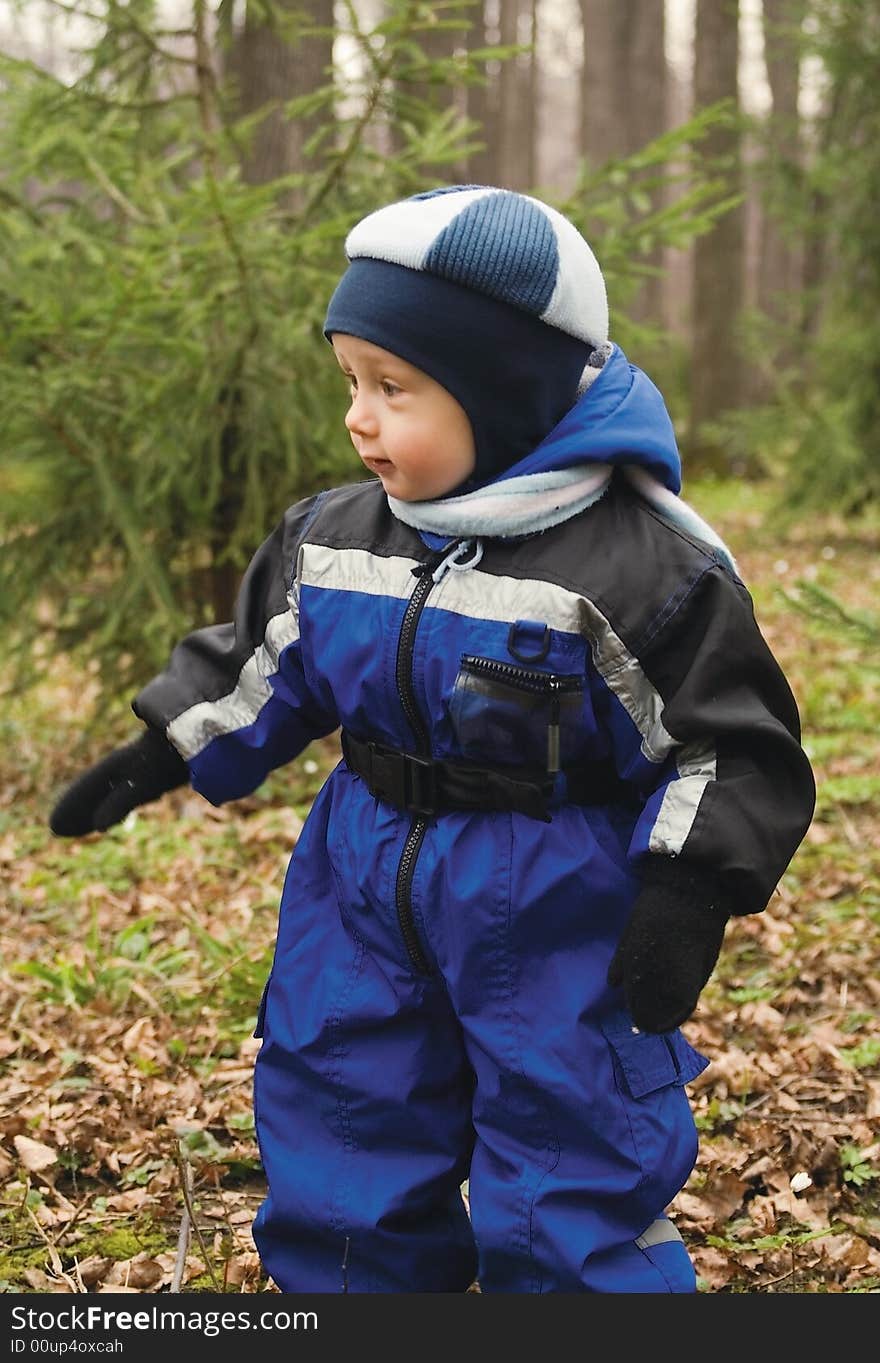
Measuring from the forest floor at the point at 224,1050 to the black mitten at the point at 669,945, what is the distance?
104 cm

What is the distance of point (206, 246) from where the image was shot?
4957 mm

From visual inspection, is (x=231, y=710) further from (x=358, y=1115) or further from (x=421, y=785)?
(x=358, y=1115)

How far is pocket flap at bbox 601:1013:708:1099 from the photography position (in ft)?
7.14

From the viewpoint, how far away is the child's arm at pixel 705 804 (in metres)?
2.03

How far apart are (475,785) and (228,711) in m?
0.54

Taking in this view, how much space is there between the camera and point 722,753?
81.3 inches

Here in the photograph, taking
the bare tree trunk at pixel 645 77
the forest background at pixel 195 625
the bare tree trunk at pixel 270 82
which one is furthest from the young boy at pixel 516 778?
the bare tree trunk at pixel 645 77

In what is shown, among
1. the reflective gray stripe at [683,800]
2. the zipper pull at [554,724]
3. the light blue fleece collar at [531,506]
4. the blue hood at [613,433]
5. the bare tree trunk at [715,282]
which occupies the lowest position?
the bare tree trunk at [715,282]

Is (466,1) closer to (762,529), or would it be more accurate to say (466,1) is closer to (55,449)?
(55,449)

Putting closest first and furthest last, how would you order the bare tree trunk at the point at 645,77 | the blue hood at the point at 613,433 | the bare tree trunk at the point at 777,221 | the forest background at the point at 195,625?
the blue hood at the point at 613,433, the forest background at the point at 195,625, the bare tree trunk at the point at 777,221, the bare tree trunk at the point at 645,77

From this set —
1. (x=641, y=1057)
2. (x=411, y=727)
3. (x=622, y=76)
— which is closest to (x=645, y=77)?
(x=622, y=76)

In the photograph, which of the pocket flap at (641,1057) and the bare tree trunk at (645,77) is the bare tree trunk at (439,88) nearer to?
the bare tree trunk at (645,77)

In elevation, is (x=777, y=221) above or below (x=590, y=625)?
below

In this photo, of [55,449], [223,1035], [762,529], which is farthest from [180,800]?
[762,529]
